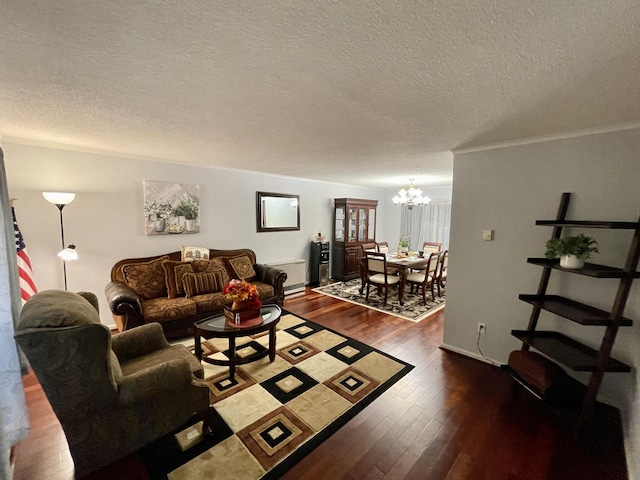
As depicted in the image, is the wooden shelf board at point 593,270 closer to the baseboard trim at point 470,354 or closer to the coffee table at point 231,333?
the baseboard trim at point 470,354

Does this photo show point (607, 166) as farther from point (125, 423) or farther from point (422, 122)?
point (125, 423)

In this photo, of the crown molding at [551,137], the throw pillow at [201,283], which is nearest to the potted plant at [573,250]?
the crown molding at [551,137]

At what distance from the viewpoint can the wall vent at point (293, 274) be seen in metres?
5.04

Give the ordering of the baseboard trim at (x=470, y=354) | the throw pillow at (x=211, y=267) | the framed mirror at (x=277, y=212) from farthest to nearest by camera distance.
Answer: the framed mirror at (x=277, y=212) < the throw pillow at (x=211, y=267) < the baseboard trim at (x=470, y=354)

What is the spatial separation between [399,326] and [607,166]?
2.68 meters

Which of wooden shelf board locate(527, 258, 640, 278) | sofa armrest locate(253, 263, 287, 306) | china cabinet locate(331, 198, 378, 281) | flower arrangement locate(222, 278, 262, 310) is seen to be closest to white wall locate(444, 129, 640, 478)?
wooden shelf board locate(527, 258, 640, 278)

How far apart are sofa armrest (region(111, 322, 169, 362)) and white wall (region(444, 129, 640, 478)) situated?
297cm

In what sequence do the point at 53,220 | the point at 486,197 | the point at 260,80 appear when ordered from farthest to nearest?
the point at 53,220, the point at 486,197, the point at 260,80

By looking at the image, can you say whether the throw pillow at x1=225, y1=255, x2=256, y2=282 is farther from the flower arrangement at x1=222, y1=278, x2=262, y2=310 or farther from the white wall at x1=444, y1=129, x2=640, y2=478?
the white wall at x1=444, y1=129, x2=640, y2=478

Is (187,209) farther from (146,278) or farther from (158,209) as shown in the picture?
(146,278)

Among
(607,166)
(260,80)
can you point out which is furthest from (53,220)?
(607,166)

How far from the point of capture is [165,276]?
11.4ft

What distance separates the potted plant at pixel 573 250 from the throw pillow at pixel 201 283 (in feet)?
12.0

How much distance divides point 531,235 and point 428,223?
15.3ft
